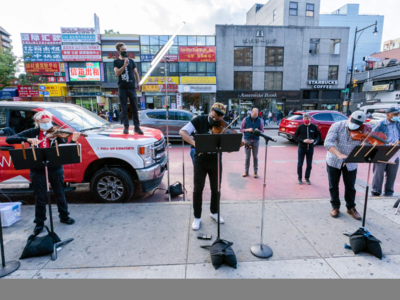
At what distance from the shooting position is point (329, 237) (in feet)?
11.3

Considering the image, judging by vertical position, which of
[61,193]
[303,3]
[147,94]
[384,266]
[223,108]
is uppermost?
[303,3]

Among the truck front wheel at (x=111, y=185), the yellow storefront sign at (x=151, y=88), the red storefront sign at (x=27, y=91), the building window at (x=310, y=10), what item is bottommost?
the truck front wheel at (x=111, y=185)

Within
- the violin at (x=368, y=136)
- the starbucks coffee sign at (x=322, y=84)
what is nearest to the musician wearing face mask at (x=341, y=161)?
the violin at (x=368, y=136)

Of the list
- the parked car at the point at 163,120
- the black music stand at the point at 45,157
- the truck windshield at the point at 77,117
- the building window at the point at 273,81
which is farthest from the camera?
the building window at the point at 273,81

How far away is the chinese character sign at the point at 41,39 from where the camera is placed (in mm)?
26703

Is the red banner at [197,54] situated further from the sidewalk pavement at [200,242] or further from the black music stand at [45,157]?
the black music stand at [45,157]

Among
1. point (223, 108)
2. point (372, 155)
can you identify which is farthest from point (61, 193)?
point (372, 155)

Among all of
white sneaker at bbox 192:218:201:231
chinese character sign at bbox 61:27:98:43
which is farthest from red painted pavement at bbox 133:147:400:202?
chinese character sign at bbox 61:27:98:43

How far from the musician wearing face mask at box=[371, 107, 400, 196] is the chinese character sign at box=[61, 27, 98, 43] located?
29907mm

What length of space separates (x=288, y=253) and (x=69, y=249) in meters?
3.01

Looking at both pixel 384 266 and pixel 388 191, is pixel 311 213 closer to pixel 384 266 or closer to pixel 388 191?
pixel 384 266

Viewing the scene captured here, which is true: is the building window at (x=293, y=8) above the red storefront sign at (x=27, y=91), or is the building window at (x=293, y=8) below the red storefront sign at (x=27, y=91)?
above

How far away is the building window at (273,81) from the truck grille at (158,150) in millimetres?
26919

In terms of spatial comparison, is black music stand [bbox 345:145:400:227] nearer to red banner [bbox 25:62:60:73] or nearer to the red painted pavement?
the red painted pavement
